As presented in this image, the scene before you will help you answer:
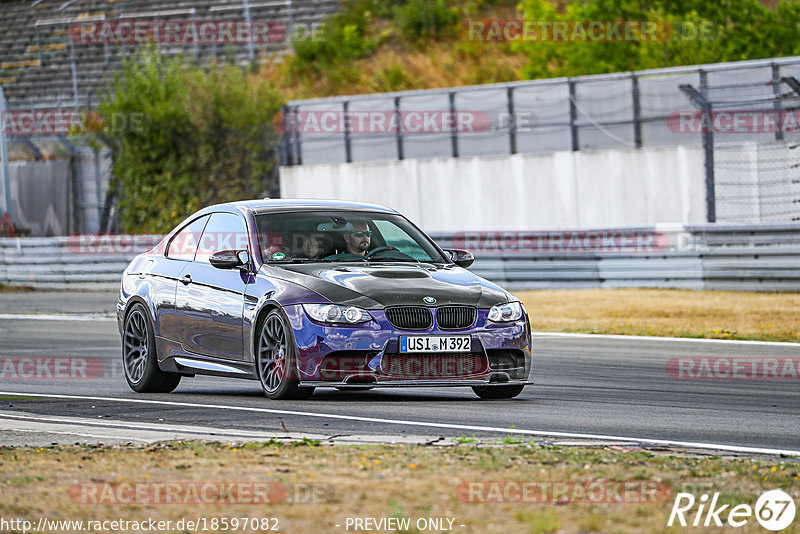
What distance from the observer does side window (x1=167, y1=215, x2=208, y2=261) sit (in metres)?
11.4

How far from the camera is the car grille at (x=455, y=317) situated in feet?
31.8

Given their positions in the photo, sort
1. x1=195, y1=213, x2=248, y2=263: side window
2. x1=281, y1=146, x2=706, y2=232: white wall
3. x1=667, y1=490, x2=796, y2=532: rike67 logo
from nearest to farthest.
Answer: x1=667, y1=490, x2=796, y2=532: rike67 logo, x1=195, y1=213, x2=248, y2=263: side window, x1=281, y1=146, x2=706, y2=232: white wall

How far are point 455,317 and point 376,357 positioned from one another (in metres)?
0.63

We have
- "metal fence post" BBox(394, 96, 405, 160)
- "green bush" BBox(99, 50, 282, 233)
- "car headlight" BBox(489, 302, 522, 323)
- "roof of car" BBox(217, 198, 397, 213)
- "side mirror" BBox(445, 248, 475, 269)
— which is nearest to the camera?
"car headlight" BBox(489, 302, 522, 323)

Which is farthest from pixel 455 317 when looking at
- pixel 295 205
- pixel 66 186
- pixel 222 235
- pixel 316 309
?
pixel 66 186

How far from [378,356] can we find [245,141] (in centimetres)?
2681

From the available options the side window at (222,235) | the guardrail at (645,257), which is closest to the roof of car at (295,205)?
the side window at (222,235)

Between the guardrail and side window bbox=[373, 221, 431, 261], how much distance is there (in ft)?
36.2

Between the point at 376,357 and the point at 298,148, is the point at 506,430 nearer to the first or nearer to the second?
→ the point at 376,357

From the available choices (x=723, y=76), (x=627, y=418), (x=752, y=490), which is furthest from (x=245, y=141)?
(x=752, y=490)

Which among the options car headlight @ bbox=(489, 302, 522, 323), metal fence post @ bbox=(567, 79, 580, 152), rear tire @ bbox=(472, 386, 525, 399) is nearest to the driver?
car headlight @ bbox=(489, 302, 522, 323)

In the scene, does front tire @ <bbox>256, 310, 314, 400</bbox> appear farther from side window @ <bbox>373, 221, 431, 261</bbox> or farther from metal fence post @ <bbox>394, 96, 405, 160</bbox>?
metal fence post @ <bbox>394, 96, 405, 160</bbox>

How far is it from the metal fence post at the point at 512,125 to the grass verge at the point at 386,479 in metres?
22.4

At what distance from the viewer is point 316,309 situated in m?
9.55
